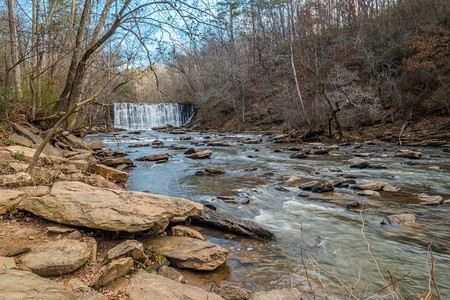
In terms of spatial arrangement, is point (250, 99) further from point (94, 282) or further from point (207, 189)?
point (94, 282)

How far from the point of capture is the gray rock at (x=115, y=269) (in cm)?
233

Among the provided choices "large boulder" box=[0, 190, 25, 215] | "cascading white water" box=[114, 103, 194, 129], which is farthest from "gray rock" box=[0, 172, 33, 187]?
"cascading white water" box=[114, 103, 194, 129]

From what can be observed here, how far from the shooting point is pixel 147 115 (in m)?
31.8

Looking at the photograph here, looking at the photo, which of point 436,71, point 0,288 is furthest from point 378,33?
point 0,288

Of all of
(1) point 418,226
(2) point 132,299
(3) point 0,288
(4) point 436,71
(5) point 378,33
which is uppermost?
(5) point 378,33

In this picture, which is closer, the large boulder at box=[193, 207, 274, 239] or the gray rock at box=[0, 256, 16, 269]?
the gray rock at box=[0, 256, 16, 269]

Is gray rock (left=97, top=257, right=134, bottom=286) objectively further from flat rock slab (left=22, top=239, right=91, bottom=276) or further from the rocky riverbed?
flat rock slab (left=22, top=239, right=91, bottom=276)

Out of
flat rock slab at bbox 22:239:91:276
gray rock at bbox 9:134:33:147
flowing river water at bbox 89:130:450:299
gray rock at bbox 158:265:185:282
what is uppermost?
gray rock at bbox 9:134:33:147

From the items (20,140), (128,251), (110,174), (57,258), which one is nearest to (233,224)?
(128,251)

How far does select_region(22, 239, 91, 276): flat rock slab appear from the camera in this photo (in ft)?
7.46

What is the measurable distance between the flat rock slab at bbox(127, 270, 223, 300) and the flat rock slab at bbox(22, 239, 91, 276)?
1.81ft

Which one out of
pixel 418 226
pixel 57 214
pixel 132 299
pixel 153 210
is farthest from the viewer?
pixel 418 226

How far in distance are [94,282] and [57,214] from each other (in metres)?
1.20

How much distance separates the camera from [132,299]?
2.20 m
